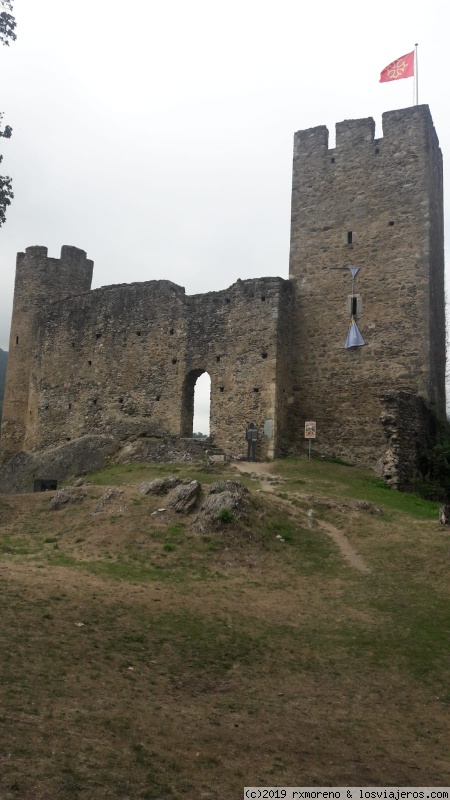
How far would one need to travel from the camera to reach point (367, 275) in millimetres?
26203

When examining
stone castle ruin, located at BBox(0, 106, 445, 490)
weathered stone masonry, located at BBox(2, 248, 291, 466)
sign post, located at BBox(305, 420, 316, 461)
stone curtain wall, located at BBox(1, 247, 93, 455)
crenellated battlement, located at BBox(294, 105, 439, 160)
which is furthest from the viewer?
stone curtain wall, located at BBox(1, 247, 93, 455)

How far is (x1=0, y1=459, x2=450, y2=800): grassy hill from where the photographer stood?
6742 mm

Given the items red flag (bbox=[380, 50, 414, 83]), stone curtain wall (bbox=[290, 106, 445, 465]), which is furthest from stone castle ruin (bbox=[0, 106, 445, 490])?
red flag (bbox=[380, 50, 414, 83])

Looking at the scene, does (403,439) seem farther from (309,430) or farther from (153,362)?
(153,362)

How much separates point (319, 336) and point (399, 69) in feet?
34.8

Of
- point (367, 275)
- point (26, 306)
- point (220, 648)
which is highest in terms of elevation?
point (26, 306)

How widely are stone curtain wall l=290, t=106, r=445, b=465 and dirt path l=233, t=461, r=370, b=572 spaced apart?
3992 millimetres

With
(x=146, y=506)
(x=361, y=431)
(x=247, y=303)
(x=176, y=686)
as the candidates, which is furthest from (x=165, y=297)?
(x=176, y=686)

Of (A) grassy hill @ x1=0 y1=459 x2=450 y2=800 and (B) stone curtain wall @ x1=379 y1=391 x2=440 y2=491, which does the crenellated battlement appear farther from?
(A) grassy hill @ x1=0 y1=459 x2=450 y2=800

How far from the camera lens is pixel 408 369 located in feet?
81.3

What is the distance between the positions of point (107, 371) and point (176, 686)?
880 inches

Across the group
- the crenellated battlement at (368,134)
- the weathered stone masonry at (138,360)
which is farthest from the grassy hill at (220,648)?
the crenellated battlement at (368,134)

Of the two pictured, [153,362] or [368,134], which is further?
[153,362]

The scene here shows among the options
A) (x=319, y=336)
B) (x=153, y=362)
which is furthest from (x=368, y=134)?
(x=153, y=362)
